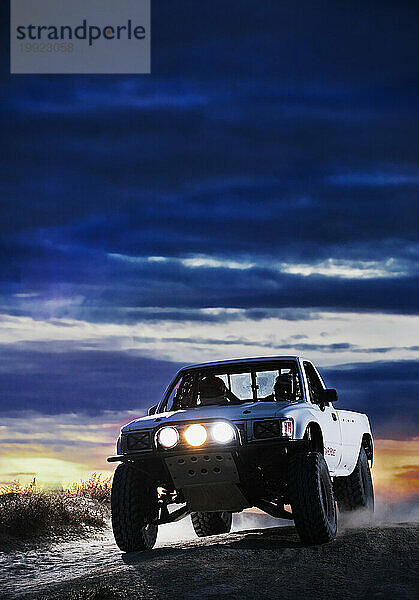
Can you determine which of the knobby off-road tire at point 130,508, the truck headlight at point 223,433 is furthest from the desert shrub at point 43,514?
the truck headlight at point 223,433

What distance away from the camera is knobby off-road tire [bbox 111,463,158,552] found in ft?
37.1

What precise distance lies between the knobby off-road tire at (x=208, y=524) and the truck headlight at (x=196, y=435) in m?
4.29

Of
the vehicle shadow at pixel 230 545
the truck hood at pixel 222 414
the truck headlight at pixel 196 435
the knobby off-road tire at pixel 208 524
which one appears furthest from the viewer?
A: the knobby off-road tire at pixel 208 524

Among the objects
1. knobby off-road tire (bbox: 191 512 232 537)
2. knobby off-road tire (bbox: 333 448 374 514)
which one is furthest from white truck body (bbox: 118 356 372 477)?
knobby off-road tire (bbox: 191 512 232 537)

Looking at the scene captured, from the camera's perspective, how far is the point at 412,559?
9836 millimetres

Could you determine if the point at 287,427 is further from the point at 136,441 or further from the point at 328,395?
the point at 136,441

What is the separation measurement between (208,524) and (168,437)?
4.42 m

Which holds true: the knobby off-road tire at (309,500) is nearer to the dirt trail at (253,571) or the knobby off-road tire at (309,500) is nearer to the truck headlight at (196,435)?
the dirt trail at (253,571)

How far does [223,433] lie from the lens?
34.9 ft

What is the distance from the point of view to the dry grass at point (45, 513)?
15648 millimetres

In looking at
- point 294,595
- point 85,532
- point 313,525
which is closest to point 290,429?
point 313,525

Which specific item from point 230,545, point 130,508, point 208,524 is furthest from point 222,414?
point 208,524

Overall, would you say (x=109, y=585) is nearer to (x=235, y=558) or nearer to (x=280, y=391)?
(x=235, y=558)

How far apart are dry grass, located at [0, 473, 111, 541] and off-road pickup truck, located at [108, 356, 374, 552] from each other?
4.65 metres
